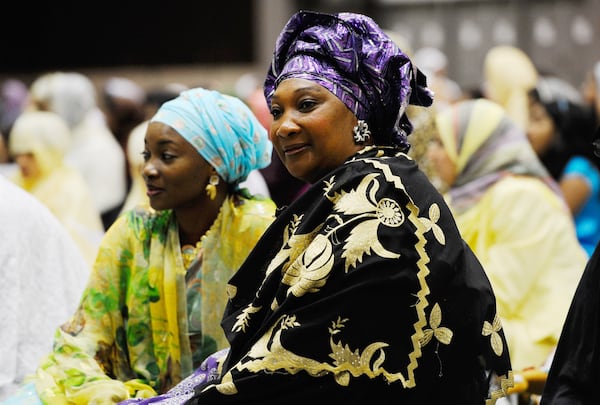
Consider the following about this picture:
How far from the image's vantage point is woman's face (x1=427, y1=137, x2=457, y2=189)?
18.9ft

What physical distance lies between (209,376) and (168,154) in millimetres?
917

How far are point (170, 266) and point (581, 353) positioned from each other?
4.82ft

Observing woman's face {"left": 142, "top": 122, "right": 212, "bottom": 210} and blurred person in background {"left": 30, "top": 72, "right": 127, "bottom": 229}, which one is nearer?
woman's face {"left": 142, "top": 122, "right": 212, "bottom": 210}

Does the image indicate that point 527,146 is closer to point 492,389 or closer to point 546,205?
point 546,205

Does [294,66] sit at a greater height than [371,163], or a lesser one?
greater

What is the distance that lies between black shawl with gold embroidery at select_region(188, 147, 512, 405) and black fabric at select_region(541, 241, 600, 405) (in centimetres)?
18

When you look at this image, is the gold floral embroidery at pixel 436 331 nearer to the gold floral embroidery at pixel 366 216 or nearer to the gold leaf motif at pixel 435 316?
the gold leaf motif at pixel 435 316

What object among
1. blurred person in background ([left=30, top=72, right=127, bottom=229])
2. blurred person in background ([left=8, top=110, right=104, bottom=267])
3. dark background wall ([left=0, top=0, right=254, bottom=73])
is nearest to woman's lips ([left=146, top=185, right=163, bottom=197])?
blurred person in background ([left=8, top=110, right=104, bottom=267])

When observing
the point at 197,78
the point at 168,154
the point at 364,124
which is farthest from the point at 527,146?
the point at 197,78

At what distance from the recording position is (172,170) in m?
3.84

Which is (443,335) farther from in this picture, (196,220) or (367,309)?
(196,220)

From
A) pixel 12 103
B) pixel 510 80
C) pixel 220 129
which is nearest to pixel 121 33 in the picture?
pixel 12 103

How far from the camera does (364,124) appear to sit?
3.07 meters

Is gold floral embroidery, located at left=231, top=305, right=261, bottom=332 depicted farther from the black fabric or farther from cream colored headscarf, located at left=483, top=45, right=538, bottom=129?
cream colored headscarf, located at left=483, top=45, right=538, bottom=129
